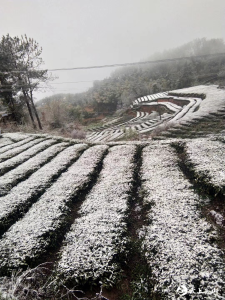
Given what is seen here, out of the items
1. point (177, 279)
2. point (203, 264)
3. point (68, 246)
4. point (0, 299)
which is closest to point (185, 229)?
point (203, 264)

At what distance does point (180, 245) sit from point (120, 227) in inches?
53.7

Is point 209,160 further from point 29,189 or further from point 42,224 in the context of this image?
point 29,189

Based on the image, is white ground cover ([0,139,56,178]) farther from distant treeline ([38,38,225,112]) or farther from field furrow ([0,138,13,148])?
distant treeline ([38,38,225,112])

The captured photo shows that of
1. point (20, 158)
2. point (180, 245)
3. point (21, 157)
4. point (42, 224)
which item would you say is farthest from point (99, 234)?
point (21, 157)

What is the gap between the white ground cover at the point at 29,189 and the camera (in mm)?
4782

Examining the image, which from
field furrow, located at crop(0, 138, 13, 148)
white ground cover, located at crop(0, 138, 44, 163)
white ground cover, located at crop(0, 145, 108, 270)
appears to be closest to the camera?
white ground cover, located at crop(0, 145, 108, 270)

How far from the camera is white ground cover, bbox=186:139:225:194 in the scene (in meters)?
4.48

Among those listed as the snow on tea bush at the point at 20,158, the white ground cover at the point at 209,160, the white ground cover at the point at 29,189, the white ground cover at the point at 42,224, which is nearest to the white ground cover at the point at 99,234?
the white ground cover at the point at 42,224

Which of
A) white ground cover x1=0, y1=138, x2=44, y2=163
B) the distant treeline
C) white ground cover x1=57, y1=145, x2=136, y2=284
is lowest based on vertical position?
white ground cover x1=57, y1=145, x2=136, y2=284

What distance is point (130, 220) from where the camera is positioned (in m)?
4.16

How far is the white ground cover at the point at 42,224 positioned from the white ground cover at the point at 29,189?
0.34 m

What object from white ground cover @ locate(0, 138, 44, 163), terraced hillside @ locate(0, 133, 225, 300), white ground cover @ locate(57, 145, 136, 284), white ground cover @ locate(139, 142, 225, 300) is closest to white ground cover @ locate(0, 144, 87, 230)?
terraced hillside @ locate(0, 133, 225, 300)

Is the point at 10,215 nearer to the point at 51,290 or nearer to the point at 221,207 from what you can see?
the point at 51,290

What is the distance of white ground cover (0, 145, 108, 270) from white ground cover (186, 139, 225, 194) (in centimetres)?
400
